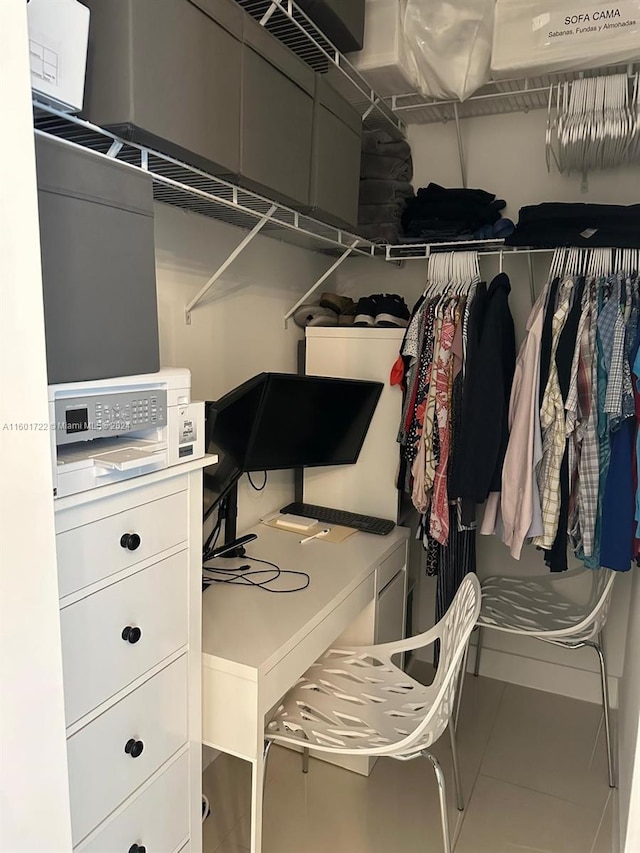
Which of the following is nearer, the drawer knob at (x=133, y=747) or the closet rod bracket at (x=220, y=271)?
the drawer knob at (x=133, y=747)

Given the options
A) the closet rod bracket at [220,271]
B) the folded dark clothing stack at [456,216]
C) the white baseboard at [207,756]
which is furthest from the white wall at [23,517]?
the folded dark clothing stack at [456,216]

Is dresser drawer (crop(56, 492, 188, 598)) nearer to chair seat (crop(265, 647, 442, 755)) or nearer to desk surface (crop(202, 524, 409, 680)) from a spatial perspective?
desk surface (crop(202, 524, 409, 680))

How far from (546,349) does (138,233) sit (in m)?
1.40

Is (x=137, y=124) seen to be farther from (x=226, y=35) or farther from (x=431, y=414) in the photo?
(x=431, y=414)

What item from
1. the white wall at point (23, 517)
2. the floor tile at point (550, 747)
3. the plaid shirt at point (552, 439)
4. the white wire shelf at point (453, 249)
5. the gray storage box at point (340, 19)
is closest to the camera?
the white wall at point (23, 517)

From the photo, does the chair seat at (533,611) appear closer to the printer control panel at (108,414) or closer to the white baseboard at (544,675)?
the white baseboard at (544,675)

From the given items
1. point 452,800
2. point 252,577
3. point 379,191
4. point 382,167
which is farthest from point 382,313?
point 452,800

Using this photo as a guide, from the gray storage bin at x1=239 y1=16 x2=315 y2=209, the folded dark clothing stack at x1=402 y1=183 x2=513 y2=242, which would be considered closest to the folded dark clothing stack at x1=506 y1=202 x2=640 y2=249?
the folded dark clothing stack at x1=402 y1=183 x2=513 y2=242

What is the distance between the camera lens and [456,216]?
2311mm

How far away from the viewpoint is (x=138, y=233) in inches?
44.7

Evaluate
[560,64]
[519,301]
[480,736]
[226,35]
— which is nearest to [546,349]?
[519,301]

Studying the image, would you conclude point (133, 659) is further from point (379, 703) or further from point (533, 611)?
point (533, 611)

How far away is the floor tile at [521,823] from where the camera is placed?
1842 millimetres

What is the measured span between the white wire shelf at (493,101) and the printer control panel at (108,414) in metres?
1.73
